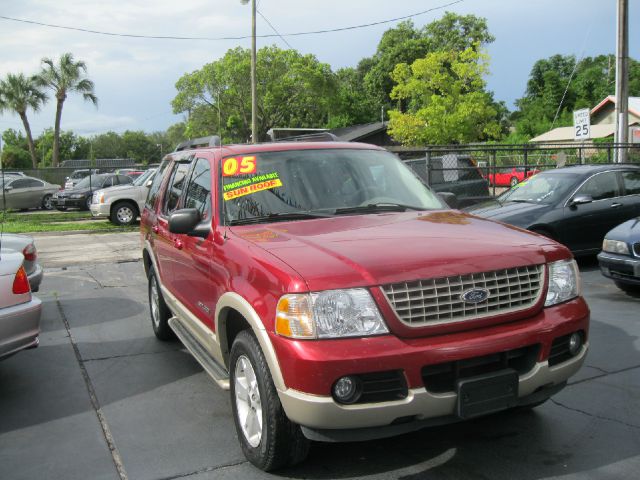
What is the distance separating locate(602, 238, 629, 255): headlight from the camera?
720 cm

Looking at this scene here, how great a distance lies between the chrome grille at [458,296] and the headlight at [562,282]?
0.16 metres

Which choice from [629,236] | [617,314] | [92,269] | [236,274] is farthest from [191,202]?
[92,269]

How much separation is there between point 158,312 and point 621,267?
5.30 metres

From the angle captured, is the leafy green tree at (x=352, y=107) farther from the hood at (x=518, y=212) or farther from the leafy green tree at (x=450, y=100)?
the hood at (x=518, y=212)

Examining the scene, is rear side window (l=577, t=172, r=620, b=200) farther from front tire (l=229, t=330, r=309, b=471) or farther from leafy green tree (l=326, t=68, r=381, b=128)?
leafy green tree (l=326, t=68, r=381, b=128)

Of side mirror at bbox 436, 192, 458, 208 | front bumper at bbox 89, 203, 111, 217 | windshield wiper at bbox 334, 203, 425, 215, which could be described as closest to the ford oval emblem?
windshield wiper at bbox 334, 203, 425, 215

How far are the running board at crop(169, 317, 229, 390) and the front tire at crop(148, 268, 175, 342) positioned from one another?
589 mm

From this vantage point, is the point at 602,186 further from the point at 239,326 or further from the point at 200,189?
the point at 239,326

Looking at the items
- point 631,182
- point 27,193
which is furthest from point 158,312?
point 27,193

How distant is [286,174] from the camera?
4.33m

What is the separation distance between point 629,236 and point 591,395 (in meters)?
3.59

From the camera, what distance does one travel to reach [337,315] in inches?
114

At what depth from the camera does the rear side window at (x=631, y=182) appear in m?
9.91

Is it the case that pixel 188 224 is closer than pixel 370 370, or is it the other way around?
pixel 370 370
